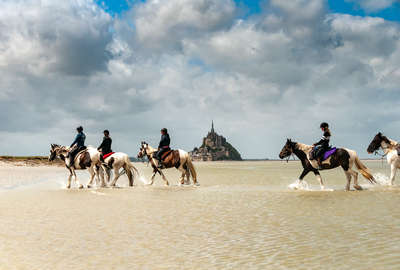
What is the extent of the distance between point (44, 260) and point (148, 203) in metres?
5.90

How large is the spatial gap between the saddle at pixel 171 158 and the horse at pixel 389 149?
29.6 feet

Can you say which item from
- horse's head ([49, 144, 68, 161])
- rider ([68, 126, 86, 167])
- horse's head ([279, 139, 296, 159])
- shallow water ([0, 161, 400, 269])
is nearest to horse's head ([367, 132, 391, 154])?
horse's head ([279, 139, 296, 159])

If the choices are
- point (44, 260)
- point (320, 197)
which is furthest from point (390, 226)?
point (44, 260)

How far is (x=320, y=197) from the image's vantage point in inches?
471

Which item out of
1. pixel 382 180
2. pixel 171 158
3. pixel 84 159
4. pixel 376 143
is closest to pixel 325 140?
pixel 376 143

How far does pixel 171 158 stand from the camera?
58.7 ft

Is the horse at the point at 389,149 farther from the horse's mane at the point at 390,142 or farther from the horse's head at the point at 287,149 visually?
the horse's head at the point at 287,149

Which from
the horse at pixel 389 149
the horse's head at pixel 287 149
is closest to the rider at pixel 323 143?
the horse's head at pixel 287 149

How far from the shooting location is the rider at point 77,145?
56.3 ft

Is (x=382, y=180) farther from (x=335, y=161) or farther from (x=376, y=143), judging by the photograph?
(x=335, y=161)

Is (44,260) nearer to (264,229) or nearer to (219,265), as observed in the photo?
(219,265)

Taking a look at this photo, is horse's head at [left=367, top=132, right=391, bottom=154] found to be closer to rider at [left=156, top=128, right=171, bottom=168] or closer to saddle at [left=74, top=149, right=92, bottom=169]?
rider at [left=156, top=128, right=171, bottom=168]

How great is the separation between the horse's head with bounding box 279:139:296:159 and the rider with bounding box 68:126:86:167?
9.45 metres

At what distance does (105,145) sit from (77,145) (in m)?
Result: 1.32
